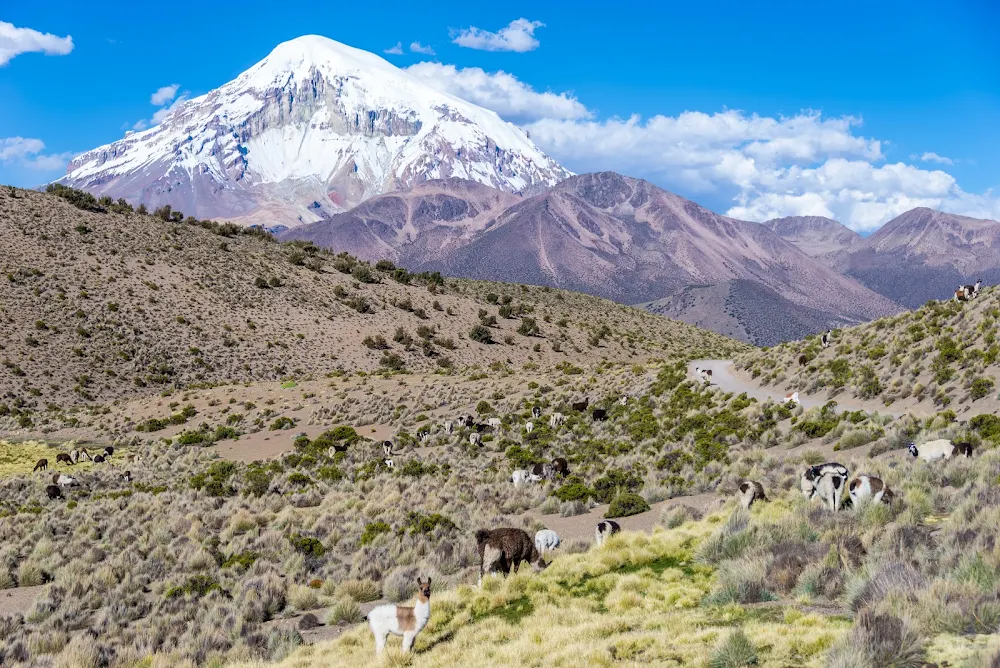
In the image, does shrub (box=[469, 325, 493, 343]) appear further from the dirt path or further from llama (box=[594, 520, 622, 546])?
llama (box=[594, 520, 622, 546])

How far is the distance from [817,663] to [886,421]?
1623cm

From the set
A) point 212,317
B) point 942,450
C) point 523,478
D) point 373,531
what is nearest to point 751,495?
point 942,450

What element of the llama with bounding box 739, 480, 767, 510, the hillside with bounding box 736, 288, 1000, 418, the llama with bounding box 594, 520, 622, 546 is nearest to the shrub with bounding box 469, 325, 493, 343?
the hillside with bounding box 736, 288, 1000, 418

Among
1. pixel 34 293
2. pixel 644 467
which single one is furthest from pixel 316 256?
pixel 644 467

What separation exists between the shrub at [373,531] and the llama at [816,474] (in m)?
8.81

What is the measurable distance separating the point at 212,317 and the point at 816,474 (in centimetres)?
5994

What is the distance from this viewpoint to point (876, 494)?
34.5 feet

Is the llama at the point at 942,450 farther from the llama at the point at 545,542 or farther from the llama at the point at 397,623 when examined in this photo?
the llama at the point at 397,623

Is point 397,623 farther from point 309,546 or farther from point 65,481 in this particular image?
point 65,481

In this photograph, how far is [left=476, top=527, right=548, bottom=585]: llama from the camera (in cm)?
1107

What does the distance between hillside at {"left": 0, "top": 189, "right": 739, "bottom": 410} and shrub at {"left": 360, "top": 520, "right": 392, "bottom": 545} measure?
133ft

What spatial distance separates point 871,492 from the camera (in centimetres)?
1058

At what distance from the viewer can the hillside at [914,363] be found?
21.7 metres

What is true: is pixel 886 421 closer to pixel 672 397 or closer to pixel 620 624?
pixel 672 397
